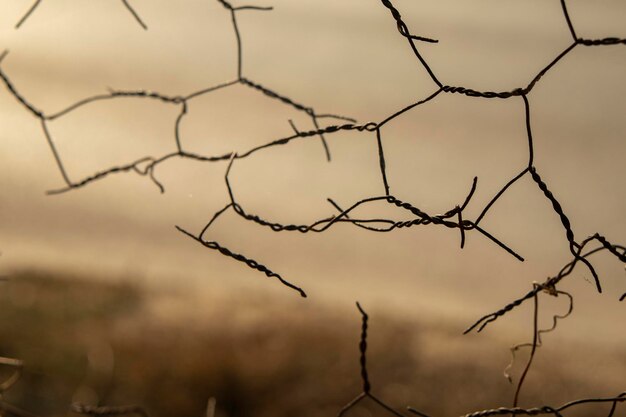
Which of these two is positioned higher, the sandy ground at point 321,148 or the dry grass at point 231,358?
the sandy ground at point 321,148

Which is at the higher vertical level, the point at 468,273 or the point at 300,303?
the point at 468,273

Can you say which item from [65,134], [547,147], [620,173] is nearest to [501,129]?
[547,147]

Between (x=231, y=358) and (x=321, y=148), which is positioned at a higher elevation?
(x=321, y=148)

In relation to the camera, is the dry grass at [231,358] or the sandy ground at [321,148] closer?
the dry grass at [231,358]

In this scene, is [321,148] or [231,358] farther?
[321,148]

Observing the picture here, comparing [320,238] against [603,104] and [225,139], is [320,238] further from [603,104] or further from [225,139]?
[603,104]

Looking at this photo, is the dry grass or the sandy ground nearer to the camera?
the dry grass

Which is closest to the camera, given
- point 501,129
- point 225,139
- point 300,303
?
point 300,303

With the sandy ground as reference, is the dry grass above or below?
below

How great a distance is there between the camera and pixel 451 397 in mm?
1462

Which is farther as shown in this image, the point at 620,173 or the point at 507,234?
the point at 620,173

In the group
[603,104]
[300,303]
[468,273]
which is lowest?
[300,303]

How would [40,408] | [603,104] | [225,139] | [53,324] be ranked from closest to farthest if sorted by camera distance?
[40,408] < [53,324] < [225,139] < [603,104]

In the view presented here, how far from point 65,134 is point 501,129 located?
116cm
